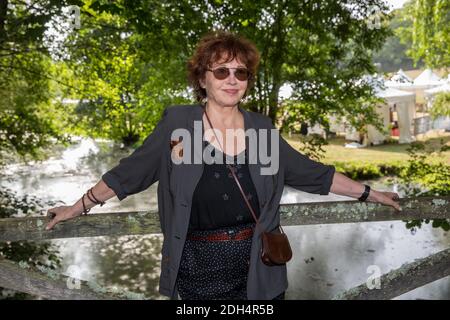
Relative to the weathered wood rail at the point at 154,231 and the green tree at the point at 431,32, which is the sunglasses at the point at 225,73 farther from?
the green tree at the point at 431,32

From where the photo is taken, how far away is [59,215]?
88.0 inches

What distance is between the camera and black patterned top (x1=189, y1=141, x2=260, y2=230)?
6.91ft

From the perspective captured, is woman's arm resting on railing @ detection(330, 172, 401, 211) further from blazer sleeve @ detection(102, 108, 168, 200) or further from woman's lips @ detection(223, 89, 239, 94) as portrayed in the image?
blazer sleeve @ detection(102, 108, 168, 200)

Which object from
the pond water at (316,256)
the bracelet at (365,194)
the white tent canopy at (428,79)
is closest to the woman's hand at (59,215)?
the bracelet at (365,194)

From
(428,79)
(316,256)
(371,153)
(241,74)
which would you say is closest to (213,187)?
(241,74)

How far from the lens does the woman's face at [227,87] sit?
2250 millimetres

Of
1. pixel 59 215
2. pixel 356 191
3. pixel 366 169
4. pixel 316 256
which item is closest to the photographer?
pixel 59 215

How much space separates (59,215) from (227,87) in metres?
1.16

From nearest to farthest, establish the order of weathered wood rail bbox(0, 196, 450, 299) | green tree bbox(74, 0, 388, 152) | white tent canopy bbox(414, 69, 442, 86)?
weathered wood rail bbox(0, 196, 450, 299) < green tree bbox(74, 0, 388, 152) < white tent canopy bbox(414, 69, 442, 86)

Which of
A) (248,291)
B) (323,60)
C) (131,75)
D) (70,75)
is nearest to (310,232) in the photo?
(323,60)

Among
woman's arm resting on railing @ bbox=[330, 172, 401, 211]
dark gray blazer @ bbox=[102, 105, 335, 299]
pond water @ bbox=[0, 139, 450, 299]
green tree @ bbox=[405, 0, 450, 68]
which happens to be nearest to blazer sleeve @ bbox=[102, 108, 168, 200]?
dark gray blazer @ bbox=[102, 105, 335, 299]

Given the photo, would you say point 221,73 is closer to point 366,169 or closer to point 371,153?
point 366,169

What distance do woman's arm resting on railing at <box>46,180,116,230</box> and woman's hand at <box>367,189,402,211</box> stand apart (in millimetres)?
1527
